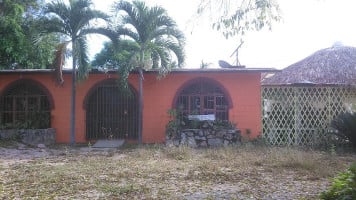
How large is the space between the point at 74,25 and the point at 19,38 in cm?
447

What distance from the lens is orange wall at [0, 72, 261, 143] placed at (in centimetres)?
1323

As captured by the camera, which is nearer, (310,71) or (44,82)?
(44,82)

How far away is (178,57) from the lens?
12.6 m

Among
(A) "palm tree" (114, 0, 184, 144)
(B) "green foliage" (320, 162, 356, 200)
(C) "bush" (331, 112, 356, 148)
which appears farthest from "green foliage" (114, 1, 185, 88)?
(B) "green foliage" (320, 162, 356, 200)

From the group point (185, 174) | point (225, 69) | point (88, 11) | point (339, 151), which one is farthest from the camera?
point (225, 69)

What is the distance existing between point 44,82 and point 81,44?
247cm

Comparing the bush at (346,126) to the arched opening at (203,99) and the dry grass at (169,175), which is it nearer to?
the dry grass at (169,175)

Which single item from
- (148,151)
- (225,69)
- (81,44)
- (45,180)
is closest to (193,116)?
(225,69)

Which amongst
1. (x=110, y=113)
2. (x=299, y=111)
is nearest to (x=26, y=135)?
(x=110, y=113)

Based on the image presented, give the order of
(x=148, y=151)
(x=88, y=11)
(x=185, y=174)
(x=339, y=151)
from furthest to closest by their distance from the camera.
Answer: (x=88, y=11), (x=339, y=151), (x=148, y=151), (x=185, y=174)

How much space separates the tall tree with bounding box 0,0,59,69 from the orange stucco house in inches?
65.1

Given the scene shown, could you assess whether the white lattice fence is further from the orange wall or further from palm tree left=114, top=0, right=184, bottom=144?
palm tree left=114, top=0, right=184, bottom=144

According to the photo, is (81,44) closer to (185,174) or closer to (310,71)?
(185,174)

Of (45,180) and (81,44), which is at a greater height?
(81,44)
